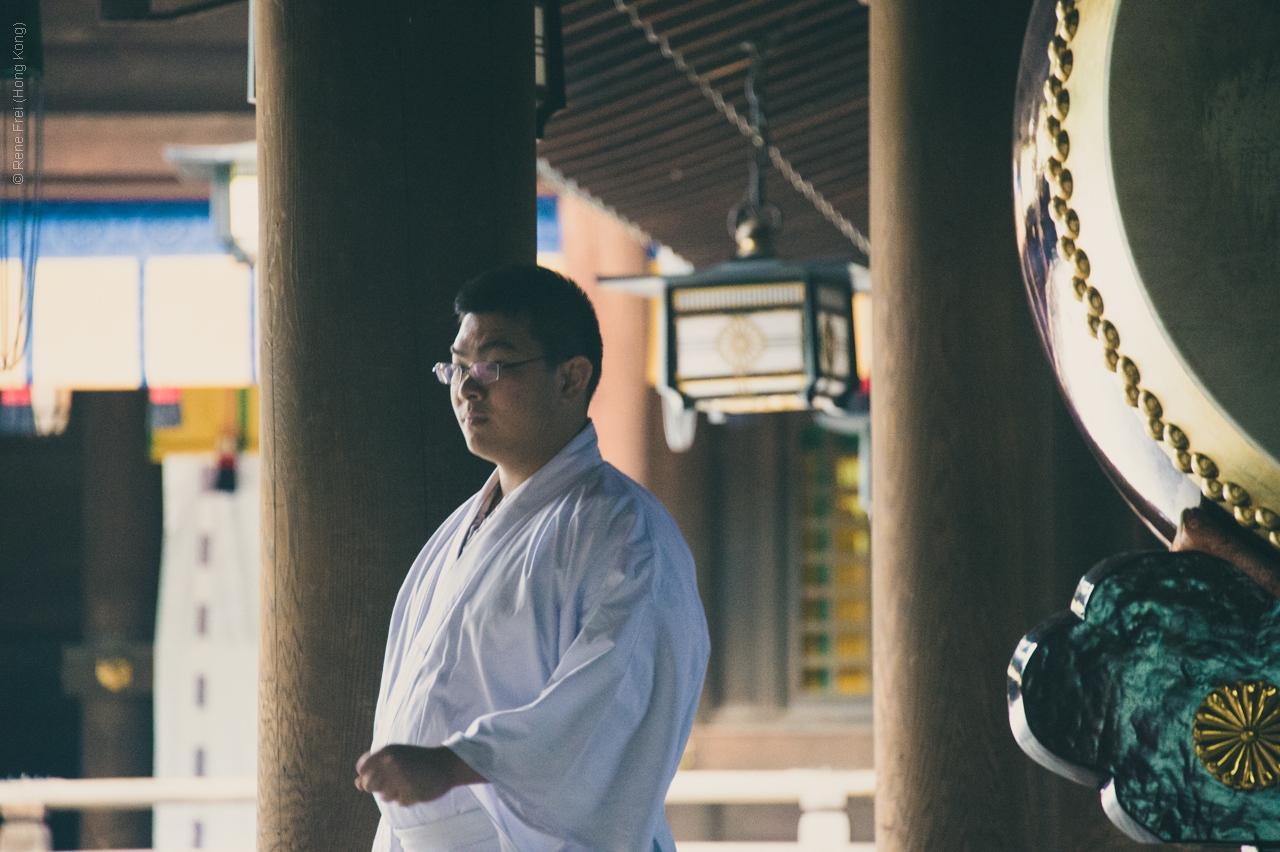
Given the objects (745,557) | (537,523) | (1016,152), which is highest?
(1016,152)

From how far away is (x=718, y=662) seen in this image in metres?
8.55

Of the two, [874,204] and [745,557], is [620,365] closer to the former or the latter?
[745,557]

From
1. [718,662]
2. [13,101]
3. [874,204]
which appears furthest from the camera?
[718,662]

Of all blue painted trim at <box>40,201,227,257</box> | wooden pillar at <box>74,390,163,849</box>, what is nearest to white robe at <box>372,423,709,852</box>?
blue painted trim at <box>40,201,227,257</box>

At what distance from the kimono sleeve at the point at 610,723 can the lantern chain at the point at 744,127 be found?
180 cm

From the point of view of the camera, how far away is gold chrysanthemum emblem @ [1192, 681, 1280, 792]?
2.30ft

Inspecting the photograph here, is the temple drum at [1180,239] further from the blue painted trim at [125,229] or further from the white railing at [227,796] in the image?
the blue painted trim at [125,229]

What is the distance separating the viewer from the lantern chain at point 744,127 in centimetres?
384

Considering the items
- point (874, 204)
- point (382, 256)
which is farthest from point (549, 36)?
point (382, 256)

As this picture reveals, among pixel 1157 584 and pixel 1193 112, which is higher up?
pixel 1193 112

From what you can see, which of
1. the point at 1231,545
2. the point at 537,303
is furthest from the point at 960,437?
the point at 1231,545

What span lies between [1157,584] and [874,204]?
7.98ft

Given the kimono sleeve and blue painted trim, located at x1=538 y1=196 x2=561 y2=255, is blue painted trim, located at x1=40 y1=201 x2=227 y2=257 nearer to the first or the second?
blue painted trim, located at x1=538 y1=196 x2=561 y2=255

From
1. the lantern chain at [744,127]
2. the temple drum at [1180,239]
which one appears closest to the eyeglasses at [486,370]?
the temple drum at [1180,239]
